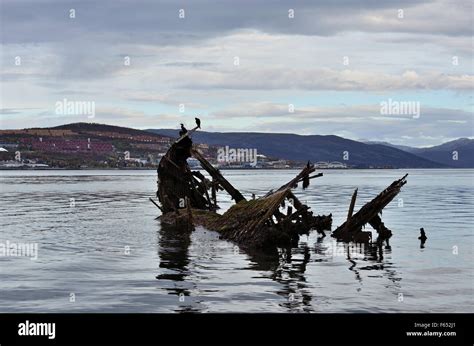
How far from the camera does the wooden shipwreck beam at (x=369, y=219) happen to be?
113 feet

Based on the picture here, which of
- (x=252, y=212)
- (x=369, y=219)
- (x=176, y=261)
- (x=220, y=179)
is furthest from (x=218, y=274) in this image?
(x=220, y=179)

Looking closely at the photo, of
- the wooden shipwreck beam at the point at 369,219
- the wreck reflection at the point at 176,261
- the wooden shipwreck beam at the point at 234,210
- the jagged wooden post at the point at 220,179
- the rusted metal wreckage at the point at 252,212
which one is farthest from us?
the jagged wooden post at the point at 220,179

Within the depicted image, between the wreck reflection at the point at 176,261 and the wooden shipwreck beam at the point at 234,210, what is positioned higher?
the wooden shipwreck beam at the point at 234,210

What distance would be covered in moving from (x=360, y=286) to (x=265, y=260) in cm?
623

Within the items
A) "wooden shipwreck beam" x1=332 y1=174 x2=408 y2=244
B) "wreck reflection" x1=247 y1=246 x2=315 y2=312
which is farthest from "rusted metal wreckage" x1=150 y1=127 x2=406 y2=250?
"wreck reflection" x1=247 y1=246 x2=315 y2=312

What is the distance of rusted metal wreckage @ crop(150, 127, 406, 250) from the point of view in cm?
3200
